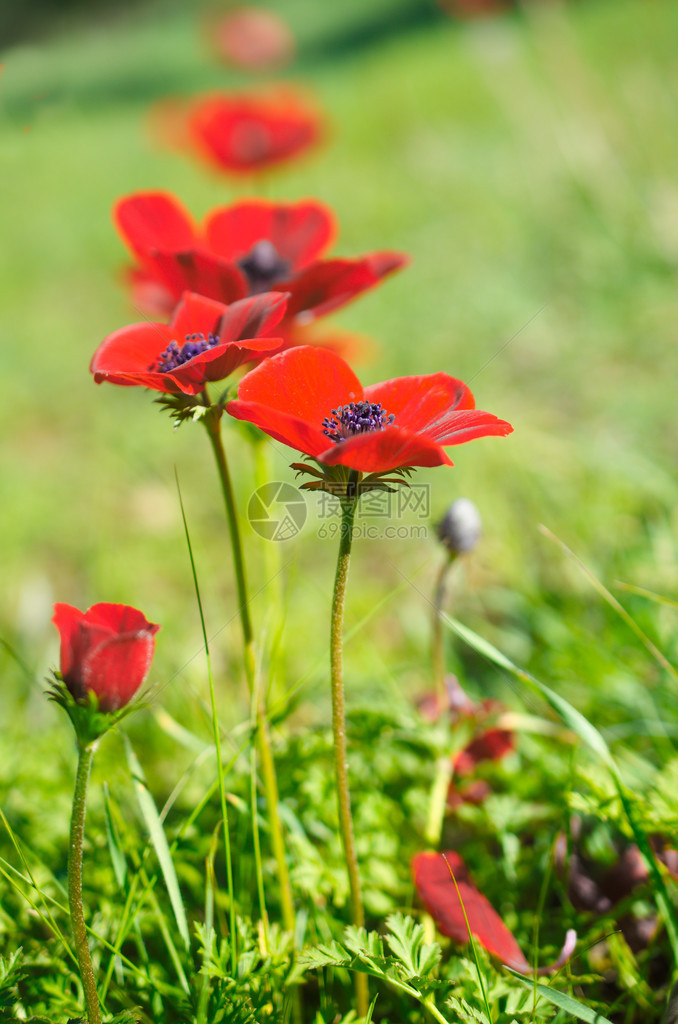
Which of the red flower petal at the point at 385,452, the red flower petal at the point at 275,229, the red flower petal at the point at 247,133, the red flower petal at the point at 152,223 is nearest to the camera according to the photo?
the red flower petal at the point at 385,452

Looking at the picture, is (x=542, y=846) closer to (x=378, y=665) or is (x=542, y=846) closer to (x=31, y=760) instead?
(x=378, y=665)

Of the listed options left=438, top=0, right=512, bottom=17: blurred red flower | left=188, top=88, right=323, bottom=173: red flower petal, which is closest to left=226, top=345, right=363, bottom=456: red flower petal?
left=188, top=88, right=323, bottom=173: red flower petal

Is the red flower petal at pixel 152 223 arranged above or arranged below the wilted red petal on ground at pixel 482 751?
above

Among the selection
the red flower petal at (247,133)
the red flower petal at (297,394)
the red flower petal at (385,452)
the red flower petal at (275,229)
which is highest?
the red flower petal at (247,133)

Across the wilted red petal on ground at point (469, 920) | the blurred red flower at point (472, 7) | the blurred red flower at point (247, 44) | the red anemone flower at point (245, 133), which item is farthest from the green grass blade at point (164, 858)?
the blurred red flower at point (247, 44)

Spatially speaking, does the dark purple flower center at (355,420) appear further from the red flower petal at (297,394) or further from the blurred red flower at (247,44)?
the blurred red flower at (247,44)

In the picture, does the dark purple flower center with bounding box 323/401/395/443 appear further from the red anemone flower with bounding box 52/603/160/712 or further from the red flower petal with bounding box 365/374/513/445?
the red anemone flower with bounding box 52/603/160/712

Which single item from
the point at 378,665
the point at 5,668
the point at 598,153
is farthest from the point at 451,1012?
the point at 598,153
